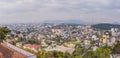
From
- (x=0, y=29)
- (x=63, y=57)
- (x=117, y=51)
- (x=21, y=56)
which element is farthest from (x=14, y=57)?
(x=117, y=51)

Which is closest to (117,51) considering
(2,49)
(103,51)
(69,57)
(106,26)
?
(103,51)

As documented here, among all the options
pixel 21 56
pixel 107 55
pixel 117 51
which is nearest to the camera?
pixel 21 56

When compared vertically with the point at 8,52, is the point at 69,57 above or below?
below

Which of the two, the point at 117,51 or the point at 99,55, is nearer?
the point at 99,55

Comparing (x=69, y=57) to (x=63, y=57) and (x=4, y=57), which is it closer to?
(x=63, y=57)

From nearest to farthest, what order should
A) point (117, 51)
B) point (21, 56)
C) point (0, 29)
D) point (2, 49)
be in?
point (21, 56)
point (2, 49)
point (0, 29)
point (117, 51)

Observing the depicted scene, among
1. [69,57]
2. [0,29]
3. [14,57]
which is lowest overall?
[69,57]

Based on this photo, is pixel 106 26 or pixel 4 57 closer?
pixel 4 57

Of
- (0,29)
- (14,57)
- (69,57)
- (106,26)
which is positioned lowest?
(106,26)

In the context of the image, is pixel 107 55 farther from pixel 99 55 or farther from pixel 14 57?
pixel 14 57
